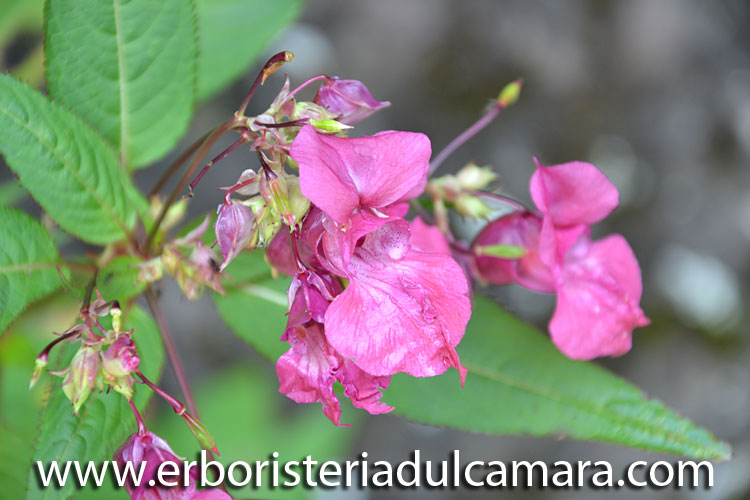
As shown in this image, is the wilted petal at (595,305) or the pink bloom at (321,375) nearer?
the pink bloom at (321,375)

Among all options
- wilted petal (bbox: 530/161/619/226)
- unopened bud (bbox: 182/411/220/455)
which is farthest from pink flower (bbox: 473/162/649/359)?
unopened bud (bbox: 182/411/220/455)

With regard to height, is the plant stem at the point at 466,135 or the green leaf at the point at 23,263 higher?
the plant stem at the point at 466,135

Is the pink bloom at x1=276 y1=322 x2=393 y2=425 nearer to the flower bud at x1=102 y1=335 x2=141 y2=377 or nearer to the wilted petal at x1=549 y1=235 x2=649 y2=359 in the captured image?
the flower bud at x1=102 y1=335 x2=141 y2=377

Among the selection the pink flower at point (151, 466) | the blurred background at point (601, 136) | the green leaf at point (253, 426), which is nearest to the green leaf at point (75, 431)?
the pink flower at point (151, 466)

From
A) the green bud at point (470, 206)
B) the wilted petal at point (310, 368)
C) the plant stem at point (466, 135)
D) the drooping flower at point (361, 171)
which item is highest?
the drooping flower at point (361, 171)

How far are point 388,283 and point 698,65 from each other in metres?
2.19

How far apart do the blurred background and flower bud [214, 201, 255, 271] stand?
1614 mm

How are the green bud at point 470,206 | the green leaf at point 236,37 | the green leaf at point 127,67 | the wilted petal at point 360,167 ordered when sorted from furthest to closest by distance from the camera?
the green leaf at point 236,37
the green bud at point 470,206
the green leaf at point 127,67
the wilted petal at point 360,167

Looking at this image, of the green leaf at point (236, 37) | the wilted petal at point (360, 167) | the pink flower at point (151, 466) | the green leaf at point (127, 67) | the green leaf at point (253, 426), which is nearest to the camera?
the wilted petal at point (360, 167)

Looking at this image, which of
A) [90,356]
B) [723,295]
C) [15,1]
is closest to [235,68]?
[15,1]

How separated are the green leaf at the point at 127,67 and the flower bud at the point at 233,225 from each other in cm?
40

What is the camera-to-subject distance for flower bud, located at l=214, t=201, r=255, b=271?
72 cm

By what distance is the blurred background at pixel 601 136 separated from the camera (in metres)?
2.34

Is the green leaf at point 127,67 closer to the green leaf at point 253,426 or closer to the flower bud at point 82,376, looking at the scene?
the flower bud at point 82,376
